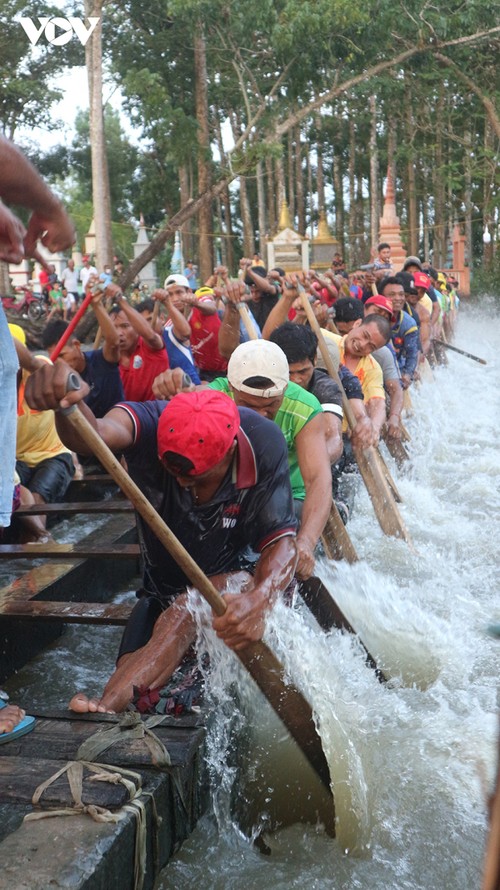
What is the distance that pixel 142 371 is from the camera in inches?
240

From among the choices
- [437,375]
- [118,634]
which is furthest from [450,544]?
[437,375]

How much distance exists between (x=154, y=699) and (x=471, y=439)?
8.32 meters

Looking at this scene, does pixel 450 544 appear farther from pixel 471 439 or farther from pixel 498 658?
pixel 471 439

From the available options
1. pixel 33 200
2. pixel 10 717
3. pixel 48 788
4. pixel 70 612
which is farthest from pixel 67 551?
pixel 33 200

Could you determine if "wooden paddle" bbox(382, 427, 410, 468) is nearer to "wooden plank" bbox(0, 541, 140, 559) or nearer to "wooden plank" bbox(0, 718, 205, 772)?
"wooden plank" bbox(0, 541, 140, 559)

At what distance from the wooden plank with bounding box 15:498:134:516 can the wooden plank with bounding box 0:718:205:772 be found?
2853 millimetres

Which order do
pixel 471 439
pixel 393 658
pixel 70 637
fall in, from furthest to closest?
1. pixel 471 439
2. pixel 70 637
3. pixel 393 658

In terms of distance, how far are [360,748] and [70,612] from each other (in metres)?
1.61

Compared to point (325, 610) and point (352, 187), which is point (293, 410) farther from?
point (352, 187)

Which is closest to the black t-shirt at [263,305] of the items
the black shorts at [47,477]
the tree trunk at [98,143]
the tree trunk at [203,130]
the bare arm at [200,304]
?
the bare arm at [200,304]

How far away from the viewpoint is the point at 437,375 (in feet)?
46.5

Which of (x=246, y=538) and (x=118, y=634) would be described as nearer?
(x=246, y=538)

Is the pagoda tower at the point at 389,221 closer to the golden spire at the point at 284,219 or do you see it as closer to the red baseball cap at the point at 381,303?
the golden spire at the point at 284,219

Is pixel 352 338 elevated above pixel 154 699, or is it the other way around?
pixel 352 338
